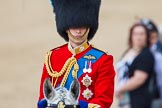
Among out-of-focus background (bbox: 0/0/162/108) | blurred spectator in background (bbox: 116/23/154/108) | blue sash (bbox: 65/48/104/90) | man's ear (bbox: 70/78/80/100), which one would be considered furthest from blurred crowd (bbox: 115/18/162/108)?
man's ear (bbox: 70/78/80/100)

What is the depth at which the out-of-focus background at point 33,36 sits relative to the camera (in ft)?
37.1

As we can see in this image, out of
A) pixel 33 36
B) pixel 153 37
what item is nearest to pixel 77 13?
pixel 153 37

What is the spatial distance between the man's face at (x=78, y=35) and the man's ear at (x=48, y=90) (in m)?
0.27

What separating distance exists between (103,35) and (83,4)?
8.15 m

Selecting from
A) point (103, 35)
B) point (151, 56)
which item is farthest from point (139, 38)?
point (103, 35)

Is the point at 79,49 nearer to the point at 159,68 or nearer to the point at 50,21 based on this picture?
the point at 159,68

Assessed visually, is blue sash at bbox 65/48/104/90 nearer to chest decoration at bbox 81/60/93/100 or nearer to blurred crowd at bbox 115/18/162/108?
chest decoration at bbox 81/60/93/100

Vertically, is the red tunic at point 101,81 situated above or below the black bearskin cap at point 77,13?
below

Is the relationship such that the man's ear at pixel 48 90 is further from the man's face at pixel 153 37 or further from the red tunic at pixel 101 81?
the man's face at pixel 153 37

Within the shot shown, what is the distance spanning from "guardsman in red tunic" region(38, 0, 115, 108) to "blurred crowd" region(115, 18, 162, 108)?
9.76ft

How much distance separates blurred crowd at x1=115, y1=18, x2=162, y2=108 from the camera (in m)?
7.88

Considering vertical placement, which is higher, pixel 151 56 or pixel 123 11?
pixel 123 11

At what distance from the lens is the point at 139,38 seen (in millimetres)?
8172

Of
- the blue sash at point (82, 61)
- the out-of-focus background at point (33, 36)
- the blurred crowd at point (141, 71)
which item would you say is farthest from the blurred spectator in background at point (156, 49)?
the blue sash at point (82, 61)
